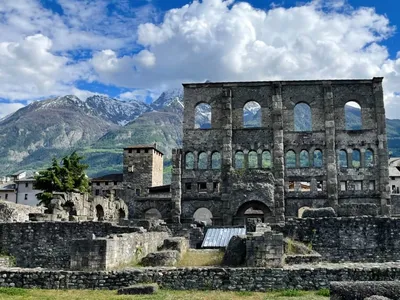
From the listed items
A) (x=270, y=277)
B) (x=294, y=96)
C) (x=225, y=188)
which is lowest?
(x=270, y=277)

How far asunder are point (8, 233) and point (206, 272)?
591 inches

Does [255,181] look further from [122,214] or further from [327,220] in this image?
[327,220]

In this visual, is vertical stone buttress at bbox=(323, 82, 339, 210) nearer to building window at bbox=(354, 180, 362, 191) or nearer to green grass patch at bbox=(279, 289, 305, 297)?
building window at bbox=(354, 180, 362, 191)

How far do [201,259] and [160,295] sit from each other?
5.67 metres

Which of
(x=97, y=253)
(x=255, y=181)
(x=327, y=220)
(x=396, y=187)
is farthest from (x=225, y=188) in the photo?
(x=396, y=187)

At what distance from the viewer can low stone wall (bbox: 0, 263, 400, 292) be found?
15.9 metres

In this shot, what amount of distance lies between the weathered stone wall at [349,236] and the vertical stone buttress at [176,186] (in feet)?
83.3

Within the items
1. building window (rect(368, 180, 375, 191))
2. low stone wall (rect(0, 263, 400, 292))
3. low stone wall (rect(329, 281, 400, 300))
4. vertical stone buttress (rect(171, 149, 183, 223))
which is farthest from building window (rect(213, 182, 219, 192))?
low stone wall (rect(329, 281, 400, 300))

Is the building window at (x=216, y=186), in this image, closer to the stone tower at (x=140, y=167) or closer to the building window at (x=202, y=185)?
the building window at (x=202, y=185)

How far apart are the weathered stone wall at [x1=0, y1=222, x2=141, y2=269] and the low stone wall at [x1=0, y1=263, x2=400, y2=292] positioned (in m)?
9.77

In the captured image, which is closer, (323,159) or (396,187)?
(323,159)

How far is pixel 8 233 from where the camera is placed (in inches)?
1053

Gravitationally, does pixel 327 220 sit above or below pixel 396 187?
below

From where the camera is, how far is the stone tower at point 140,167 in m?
62.5
